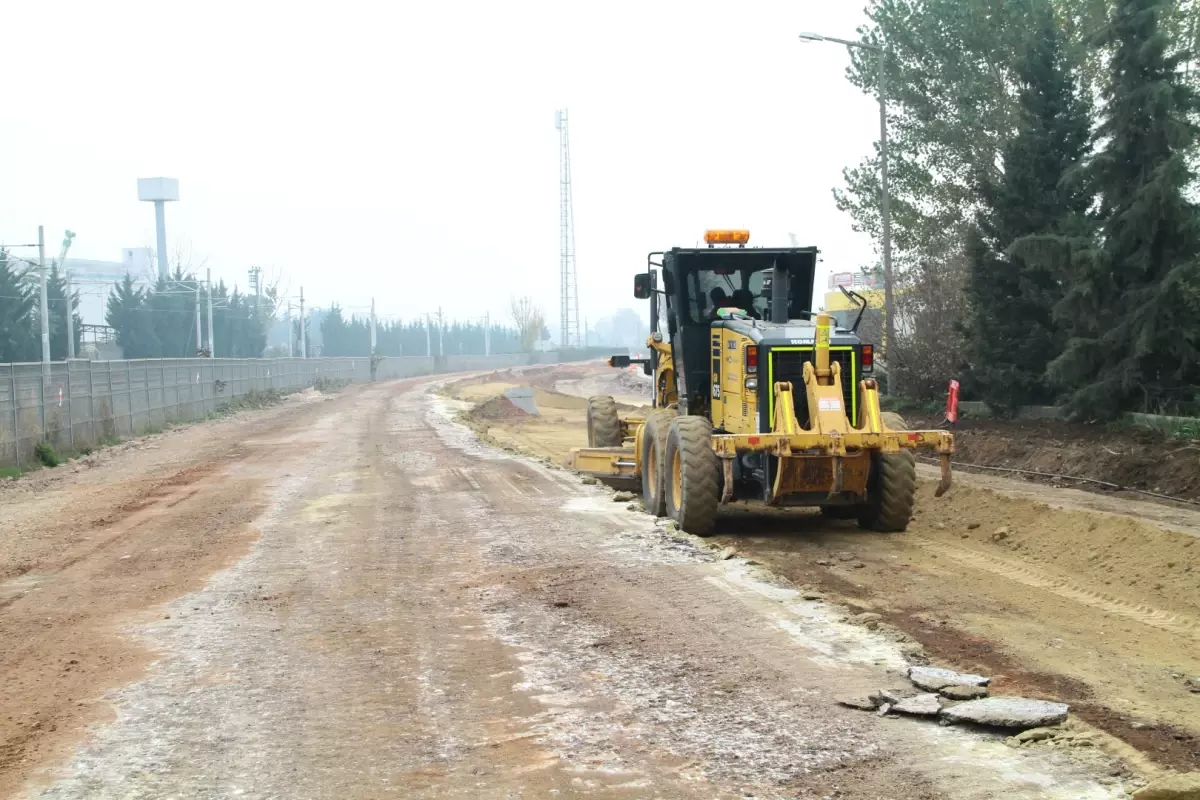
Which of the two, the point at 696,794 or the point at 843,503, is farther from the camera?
the point at 843,503

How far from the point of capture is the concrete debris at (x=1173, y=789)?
4.70 meters

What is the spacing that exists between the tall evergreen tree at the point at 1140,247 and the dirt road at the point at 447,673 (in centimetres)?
1092

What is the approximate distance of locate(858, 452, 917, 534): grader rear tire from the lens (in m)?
12.4

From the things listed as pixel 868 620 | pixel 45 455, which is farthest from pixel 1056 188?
pixel 45 455

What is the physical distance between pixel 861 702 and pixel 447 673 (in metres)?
2.45

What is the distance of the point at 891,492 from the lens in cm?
1249

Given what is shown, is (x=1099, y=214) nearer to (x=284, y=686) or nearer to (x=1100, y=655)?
(x=1100, y=655)

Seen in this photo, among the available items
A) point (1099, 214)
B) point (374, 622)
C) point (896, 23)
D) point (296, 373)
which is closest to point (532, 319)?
point (296, 373)

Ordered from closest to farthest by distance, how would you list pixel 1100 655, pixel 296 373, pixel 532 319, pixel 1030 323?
pixel 1100 655 < pixel 1030 323 < pixel 296 373 < pixel 532 319

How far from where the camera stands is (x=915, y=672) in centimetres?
674

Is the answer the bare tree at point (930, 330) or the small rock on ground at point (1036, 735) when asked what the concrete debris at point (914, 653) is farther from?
the bare tree at point (930, 330)

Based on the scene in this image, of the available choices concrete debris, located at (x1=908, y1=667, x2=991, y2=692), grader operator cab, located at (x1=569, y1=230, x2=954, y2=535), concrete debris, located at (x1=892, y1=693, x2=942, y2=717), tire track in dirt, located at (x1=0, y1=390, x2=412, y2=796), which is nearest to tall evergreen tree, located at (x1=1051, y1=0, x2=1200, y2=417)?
grader operator cab, located at (x1=569, y1=230, x2=954, y2=535)

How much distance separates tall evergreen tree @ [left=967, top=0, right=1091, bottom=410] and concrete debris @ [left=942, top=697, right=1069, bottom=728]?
19.0m

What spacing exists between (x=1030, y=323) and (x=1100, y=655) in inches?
741
